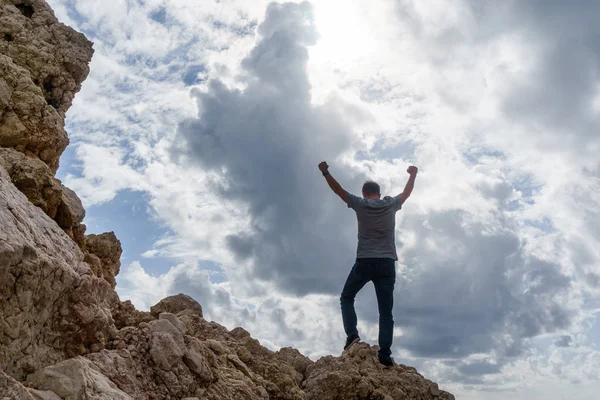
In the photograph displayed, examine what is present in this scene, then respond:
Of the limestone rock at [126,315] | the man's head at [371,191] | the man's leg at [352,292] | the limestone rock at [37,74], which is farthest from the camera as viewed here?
the man's head at [371,191]

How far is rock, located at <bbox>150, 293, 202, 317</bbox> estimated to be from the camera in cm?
959

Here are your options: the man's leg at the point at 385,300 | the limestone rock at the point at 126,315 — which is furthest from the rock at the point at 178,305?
the man's leg at the point at 385,300

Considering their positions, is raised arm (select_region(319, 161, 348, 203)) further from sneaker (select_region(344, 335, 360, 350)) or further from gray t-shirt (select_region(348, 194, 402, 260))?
sneaker (select_region(344, 335, 360, 350))

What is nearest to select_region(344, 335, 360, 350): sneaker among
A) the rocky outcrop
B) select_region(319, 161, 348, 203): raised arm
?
select_region(319, 161, 348, 203): raised arm

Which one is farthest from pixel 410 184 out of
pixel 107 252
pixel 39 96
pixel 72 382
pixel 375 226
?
pixel 72 382

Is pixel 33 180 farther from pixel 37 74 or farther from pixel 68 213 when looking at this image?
pixel 37 74

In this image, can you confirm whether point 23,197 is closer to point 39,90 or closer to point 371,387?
point 39,90

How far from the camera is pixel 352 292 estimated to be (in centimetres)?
1038

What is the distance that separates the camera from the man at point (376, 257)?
9945mm

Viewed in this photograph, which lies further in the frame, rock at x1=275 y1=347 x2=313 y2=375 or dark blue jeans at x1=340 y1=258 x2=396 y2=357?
dark blue jeans at x1=340 y1=258 x2=396 y2=357

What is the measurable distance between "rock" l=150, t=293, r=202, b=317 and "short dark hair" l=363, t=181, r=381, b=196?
3.64 metres

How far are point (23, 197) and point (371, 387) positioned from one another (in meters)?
5.72

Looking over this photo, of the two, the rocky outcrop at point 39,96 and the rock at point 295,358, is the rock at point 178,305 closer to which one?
the rock at point 295,358

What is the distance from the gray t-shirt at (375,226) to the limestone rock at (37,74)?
501cm
